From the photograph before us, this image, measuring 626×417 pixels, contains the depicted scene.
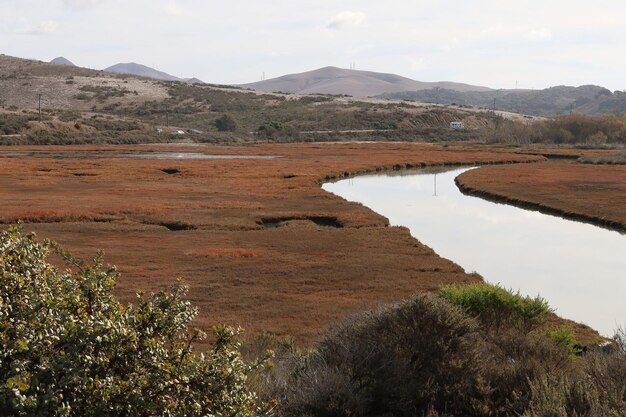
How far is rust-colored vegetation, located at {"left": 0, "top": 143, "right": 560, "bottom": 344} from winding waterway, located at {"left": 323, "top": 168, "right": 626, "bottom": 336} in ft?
8.54

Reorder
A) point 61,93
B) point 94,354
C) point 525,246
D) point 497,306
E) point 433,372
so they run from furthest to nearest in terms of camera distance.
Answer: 1. point 61,93
2. point 525,246
3. point 497,306
4. point 433,372
5. point 94,354

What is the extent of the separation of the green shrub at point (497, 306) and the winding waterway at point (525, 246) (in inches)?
201

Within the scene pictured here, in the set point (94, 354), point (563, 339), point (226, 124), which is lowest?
point (563, 339)

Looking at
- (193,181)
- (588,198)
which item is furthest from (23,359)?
(193,181)

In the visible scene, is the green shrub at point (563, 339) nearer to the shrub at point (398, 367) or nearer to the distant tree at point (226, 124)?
the shrub at point (398, 367)

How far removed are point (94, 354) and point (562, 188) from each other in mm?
56287

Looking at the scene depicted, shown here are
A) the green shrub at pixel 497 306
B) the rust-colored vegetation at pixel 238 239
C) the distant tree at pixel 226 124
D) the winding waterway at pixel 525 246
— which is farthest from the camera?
the distant tree at pixel 226 124

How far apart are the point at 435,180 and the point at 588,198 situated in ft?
67.3

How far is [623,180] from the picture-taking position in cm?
6306

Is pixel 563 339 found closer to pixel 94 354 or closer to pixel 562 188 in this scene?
pixel 94 354

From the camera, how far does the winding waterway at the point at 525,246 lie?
25.6 m

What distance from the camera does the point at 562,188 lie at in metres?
57.7

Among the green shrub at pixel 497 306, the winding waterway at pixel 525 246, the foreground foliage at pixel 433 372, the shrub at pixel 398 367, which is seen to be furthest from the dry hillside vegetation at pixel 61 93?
the foreground foliage at pixel 433 372

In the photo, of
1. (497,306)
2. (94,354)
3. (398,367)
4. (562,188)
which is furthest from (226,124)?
(94,354)
